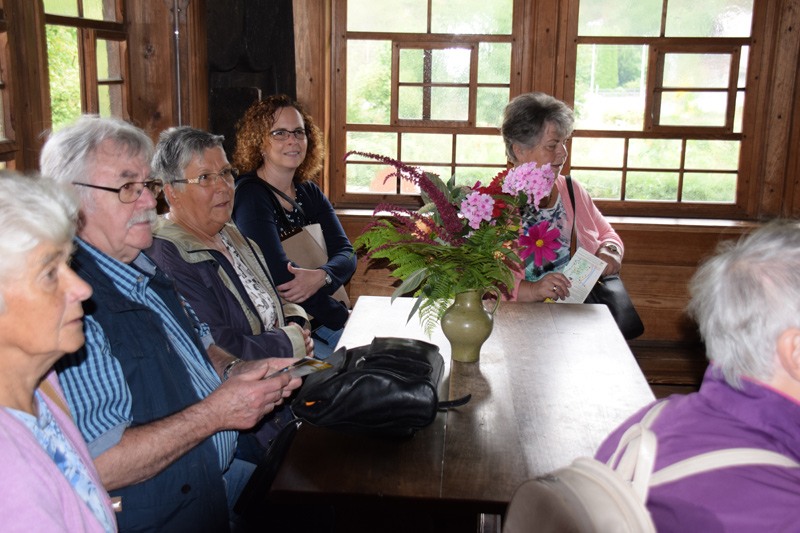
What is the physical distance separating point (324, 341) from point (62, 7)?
1634 mm

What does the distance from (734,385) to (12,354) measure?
1.06 m

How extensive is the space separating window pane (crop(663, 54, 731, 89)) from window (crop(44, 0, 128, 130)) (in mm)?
2775

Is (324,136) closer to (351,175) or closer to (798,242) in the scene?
(351,175)

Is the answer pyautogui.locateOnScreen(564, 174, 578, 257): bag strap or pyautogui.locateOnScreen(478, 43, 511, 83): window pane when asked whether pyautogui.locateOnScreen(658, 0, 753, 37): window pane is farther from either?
pyautogui.locateOnScreen(564, 174, 578, 257): bag strap

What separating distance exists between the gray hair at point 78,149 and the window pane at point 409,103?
2.38 m

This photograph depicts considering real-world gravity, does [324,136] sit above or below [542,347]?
above

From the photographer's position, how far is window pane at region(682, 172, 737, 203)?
3.87m

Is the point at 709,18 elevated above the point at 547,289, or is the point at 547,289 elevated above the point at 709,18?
the point at 709,18

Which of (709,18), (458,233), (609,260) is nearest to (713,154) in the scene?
(709,18)

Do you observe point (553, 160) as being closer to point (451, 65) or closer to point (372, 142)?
point (451, 65)

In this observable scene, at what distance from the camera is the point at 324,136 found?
3844mm

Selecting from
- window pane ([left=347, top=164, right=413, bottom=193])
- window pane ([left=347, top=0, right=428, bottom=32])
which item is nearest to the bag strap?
window pane ([left=347, top=164, right=413, bottom=193])

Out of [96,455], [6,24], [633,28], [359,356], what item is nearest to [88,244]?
[96,455]

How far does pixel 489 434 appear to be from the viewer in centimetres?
154
